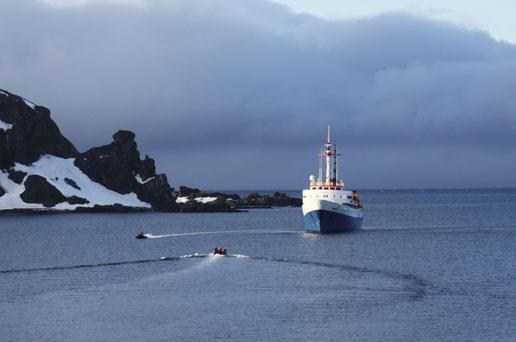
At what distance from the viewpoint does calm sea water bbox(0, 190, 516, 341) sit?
204 feet

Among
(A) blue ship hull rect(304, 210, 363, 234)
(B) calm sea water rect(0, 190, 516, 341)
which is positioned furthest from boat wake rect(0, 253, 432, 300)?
(A) blue ship hull rect(304, 210, 363, 234)

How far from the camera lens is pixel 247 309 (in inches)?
2771

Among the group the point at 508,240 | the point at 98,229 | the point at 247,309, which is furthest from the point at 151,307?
the point at 98,229

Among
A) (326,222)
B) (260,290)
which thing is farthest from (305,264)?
(326,222)

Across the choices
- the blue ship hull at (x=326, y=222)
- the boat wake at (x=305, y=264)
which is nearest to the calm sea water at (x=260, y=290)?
the boat wake at (x=305, y=264)

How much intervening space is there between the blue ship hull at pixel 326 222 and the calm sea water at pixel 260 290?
15.8ft

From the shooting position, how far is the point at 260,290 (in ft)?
266

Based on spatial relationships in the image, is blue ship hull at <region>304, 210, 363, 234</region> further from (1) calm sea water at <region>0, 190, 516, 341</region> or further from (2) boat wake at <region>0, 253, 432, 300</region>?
(2) boat wake at <region>0, 253, 432, 300</region>

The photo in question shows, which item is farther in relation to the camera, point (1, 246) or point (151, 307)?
point (1, 246)

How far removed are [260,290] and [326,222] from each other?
69509mm

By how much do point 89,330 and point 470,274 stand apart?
4797 centimetres

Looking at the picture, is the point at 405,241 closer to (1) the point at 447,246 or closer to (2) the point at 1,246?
(1) the point at 447,246

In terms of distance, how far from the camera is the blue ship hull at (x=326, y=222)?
149m

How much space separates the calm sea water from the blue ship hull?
4801 millimetres
